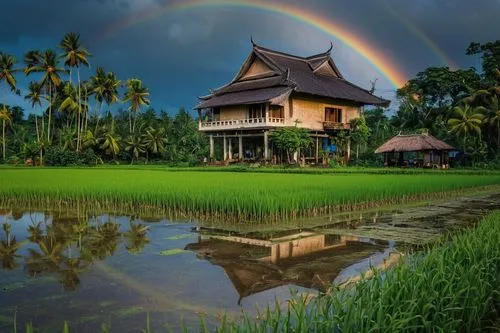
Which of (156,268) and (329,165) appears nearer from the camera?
(156,268)

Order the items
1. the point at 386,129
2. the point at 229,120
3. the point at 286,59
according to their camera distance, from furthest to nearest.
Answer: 1. the point at 386,129
2. the point at 286,59
3. the point at 229,120

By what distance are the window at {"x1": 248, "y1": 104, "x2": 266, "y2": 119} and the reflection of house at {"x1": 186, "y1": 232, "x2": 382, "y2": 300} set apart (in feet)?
80.1

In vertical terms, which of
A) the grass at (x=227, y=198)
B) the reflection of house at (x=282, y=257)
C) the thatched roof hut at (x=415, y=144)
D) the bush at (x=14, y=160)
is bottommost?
the reflection of house at (x=282, y=257)

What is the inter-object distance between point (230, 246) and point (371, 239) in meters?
2.46

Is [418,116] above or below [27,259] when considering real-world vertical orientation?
above

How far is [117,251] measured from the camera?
7008 millimetres

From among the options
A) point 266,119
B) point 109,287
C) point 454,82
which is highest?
point 454,82

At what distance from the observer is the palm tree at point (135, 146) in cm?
4250

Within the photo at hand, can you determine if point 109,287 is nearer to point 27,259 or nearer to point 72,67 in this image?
point 27,259

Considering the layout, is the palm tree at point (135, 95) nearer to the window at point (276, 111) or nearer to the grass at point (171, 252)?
the window at point (276, 111)

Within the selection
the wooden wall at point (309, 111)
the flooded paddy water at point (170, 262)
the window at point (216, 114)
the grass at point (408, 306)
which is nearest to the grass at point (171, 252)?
the flooded paddy water at point (170, 262)


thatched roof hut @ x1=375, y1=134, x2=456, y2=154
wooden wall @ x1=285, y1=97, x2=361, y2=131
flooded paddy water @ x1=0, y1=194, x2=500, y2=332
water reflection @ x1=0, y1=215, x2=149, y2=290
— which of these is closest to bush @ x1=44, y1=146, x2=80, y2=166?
wooden wall @ x1=285, y1=97, x2=361, y2=131

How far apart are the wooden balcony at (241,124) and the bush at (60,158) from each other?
1096 centimetres

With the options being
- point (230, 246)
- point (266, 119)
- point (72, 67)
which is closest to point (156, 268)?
point (230, 246)
